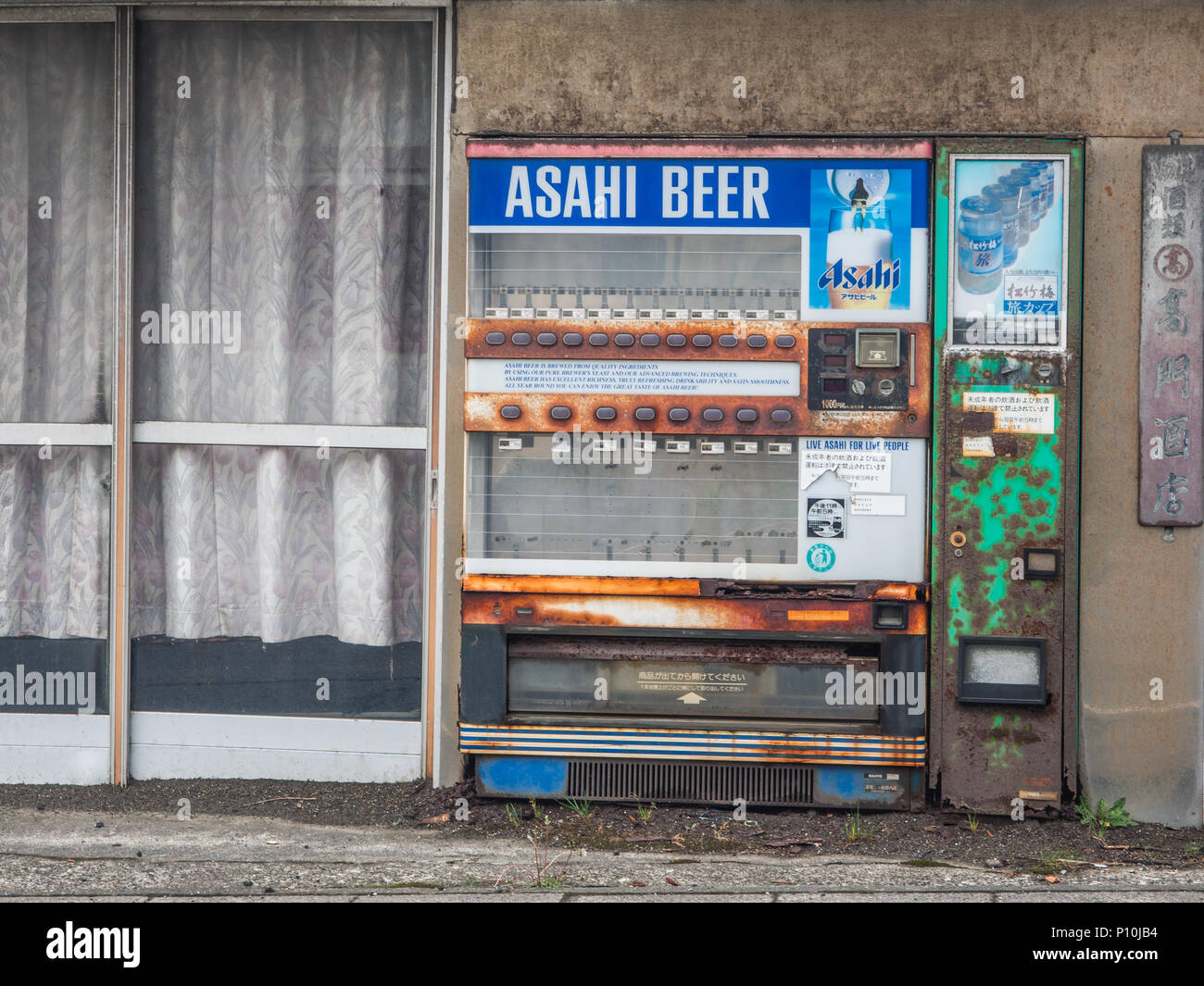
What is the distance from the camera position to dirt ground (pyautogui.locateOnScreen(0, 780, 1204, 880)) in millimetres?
5008

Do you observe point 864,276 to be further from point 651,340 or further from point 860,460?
point 651,340

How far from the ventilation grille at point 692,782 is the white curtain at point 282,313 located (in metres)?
1.13

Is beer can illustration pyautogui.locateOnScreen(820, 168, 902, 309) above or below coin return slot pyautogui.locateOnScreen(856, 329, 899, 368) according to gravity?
above

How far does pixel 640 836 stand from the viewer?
5.18m

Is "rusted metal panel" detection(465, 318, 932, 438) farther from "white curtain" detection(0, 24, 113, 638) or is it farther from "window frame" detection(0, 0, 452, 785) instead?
"white curtain" detection(0, 24, 113, 638)

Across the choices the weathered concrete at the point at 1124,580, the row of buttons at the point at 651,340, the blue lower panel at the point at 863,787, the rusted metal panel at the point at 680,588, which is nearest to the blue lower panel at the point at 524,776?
the rusted metal panel at the point at 680,588

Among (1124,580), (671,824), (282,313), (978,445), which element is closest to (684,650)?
(671,824)

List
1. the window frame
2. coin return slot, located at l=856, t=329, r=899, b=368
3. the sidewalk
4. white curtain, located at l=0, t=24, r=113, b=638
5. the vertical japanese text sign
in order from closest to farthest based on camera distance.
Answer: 1. the sidewalk
2. the vertical japanese text sign
3. coin return slot, located at l=856, t=329, r=899, b=368
4. the window frame
5. white curtain, located at l=0, t=24, r=113, b=638

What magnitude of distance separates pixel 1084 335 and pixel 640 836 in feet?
9.33

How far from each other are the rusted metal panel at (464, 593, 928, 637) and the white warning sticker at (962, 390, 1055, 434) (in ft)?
2.82

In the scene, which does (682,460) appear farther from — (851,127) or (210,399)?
(210,399)

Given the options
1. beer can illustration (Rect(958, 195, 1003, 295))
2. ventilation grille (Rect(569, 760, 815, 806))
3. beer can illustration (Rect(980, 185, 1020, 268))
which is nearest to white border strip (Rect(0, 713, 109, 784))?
ventilation grille (Rect(569, 760, 815, 806))

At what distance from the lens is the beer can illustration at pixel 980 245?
5211 millimetres

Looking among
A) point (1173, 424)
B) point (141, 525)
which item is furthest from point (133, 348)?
point (1173, 424)
